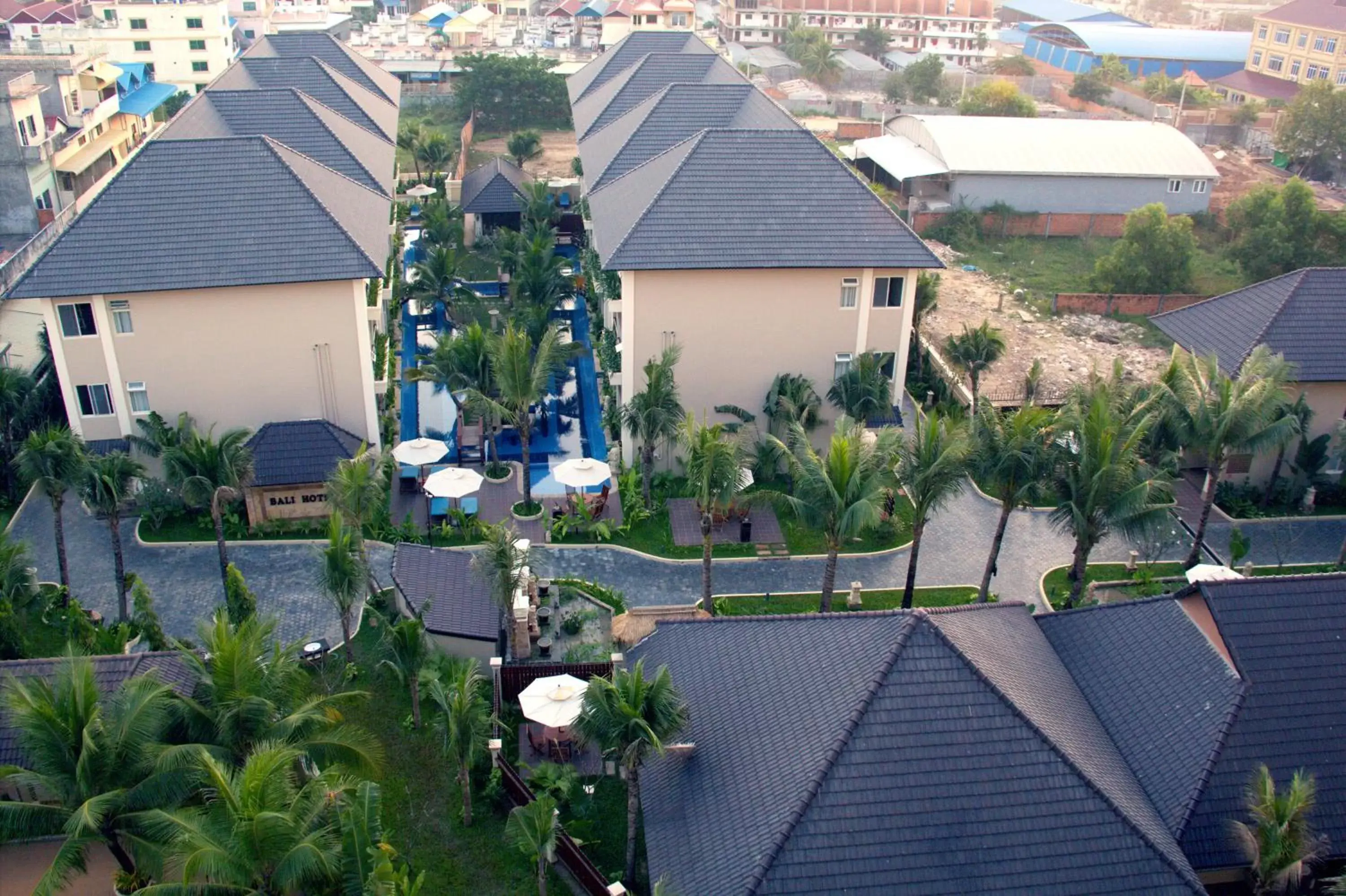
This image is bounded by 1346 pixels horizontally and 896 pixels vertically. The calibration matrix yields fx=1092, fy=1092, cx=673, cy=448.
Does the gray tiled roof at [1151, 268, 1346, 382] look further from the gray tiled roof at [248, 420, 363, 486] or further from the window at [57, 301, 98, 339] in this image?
the window at [57, 301, 98, 339]

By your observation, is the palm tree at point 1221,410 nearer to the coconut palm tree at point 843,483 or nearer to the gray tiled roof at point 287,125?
the coconut palm tree at point 843,483

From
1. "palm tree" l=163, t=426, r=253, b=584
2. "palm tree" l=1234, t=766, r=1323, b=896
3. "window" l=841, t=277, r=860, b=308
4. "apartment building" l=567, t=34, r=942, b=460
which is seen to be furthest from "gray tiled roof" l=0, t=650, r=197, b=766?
"window" l=841, t=277, r=860, b=308

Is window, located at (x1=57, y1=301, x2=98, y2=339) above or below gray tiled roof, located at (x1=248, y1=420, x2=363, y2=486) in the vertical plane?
above

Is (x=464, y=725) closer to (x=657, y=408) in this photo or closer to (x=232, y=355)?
(x=657, y=408)

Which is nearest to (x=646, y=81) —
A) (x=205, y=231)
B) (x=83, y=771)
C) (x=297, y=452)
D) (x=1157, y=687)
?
(x=205, y=231)

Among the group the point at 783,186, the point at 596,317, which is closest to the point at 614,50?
the point at 596,317

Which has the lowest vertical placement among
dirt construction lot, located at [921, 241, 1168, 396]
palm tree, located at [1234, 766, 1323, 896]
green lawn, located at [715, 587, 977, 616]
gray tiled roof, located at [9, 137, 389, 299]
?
green lawn, located at [715, 587, 977, 616]

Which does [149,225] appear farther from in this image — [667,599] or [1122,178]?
[1122,178]
